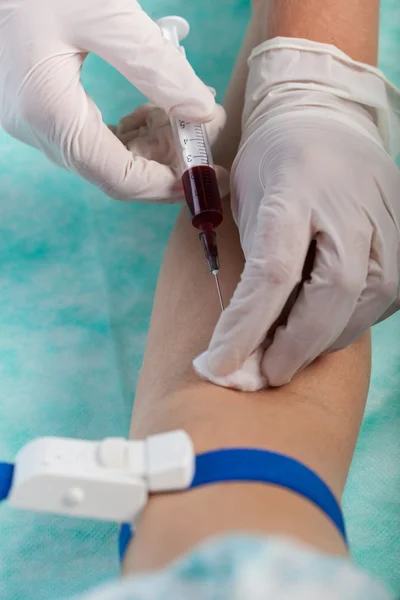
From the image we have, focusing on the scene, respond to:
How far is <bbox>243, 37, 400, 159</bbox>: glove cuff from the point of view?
109cm

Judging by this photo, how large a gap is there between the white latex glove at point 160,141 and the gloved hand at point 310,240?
184mm

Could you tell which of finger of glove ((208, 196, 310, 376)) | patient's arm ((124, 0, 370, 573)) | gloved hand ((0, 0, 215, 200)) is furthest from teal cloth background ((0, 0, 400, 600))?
finger of glove ((208, 196, 310, 376))

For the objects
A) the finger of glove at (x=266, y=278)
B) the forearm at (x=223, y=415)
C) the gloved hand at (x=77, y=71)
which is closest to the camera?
the forearm at (x=223, y=415)

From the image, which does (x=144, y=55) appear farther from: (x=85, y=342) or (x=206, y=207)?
(x=85, y=342)

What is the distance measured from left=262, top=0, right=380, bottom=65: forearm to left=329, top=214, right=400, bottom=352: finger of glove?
1.42ft

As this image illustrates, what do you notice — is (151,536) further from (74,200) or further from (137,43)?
(74,200)

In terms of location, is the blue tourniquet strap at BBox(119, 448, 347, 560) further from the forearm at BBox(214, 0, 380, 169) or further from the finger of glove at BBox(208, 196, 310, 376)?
the forearm at BBox(214, 0, 380, 169)

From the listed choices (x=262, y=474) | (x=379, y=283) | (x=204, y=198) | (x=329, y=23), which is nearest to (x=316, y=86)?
(x=329, y=23)

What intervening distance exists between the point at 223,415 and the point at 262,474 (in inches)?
6.7

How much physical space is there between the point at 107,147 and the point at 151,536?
2.38 feet

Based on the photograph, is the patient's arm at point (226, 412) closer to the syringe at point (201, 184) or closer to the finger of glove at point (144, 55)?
the syringe at point (201, 184)

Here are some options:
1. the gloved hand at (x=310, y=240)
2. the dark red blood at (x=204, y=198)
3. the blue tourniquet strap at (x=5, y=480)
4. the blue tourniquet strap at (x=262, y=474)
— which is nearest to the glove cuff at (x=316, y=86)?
the gloved hand at (x=310, y=240)

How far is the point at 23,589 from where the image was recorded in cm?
106

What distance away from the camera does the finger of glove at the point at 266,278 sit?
877mm
